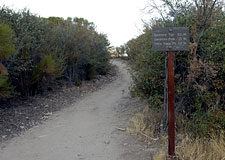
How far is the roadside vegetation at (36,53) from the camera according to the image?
364 inches

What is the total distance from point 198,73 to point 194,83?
1.53ft

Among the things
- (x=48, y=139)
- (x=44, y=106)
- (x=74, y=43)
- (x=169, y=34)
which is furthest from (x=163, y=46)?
(x=74, y=43)

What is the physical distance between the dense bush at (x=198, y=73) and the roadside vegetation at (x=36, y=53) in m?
4.07

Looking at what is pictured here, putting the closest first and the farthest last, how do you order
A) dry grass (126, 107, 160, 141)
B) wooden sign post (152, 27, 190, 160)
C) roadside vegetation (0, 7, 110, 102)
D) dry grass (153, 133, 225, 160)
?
wooden sign post (152, 27, 190, 160) < dry grass (153, 133, 225, 160) < dry grass (126, 107, 160, 141) < roadside vegetation (0, 7, 110, 102)

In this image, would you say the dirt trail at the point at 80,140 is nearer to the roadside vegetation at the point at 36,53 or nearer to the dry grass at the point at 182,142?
the dry grass at the point at 182,142

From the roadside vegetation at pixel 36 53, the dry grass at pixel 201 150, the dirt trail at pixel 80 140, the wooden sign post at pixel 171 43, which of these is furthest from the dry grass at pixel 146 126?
the roadside vegetation at pixel 36 53

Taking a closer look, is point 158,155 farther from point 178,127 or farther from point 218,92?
point 218,92

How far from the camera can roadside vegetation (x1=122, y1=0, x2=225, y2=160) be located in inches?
230

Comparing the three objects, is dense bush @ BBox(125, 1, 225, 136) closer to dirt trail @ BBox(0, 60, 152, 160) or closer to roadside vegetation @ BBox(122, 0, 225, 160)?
roadside vegetation @ BBox(122, 0, 225, 160)

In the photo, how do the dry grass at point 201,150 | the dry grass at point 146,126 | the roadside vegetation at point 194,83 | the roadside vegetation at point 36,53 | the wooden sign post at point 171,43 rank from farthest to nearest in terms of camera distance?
the roadside vegetation at point 36,53 < the dry grass at point 146,126 < the roadside vegetation at point 194,83 < the dry grass at point 201,150 < the wooden sign post at point 171,43

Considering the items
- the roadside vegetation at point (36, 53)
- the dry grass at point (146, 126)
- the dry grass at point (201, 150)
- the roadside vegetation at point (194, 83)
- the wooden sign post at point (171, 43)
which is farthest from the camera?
the roadside vegetation at point (36, 53)

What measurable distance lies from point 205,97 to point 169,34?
206 cm

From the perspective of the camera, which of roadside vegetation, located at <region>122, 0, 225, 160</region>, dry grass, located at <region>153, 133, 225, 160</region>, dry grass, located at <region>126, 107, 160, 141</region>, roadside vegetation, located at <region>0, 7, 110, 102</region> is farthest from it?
roadside vegetation, located at <region>0, 7, 110, 102</region>

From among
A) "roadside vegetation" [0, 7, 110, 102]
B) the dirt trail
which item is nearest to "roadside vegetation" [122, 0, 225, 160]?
the dirt trail
